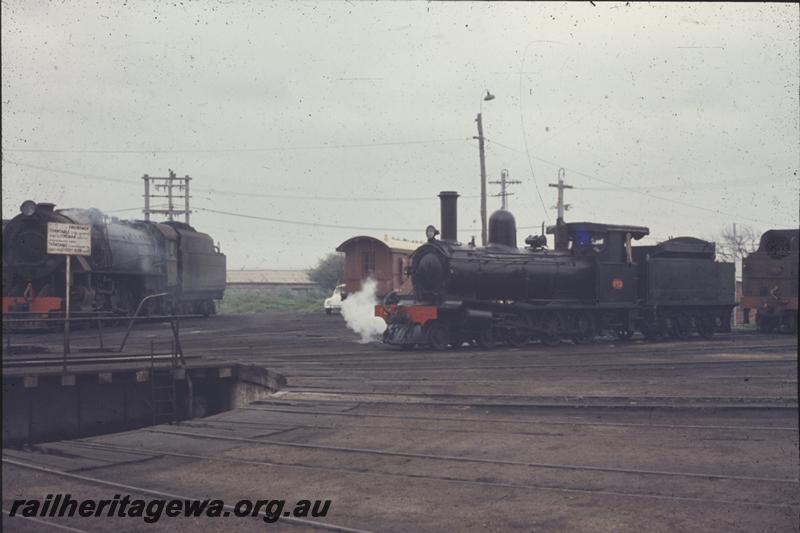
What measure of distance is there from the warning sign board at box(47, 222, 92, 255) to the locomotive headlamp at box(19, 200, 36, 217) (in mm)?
10496

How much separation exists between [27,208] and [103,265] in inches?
118

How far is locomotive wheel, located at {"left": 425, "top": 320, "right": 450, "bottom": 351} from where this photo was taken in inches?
798

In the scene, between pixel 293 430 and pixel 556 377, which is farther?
pixel 556 377

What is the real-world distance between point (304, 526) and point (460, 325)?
48.3 feet

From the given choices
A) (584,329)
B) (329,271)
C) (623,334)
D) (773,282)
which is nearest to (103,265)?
(584,329)

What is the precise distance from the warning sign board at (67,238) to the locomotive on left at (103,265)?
29.1ft

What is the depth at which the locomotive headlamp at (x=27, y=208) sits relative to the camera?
23.5m

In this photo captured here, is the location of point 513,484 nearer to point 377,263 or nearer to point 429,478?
point 429,478

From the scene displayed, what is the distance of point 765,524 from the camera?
18.9 feet

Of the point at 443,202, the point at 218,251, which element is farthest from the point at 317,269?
the point at 443,202

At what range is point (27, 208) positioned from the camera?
2347cm

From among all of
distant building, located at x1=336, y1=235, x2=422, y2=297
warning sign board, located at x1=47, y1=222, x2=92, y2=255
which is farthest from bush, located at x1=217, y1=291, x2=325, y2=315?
warning sign board, located at x1=47, y1=222, x2=92, y2=255

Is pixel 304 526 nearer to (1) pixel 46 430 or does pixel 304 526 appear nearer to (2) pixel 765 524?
(2) pixel 765 524

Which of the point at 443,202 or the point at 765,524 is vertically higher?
the point at 443,202
